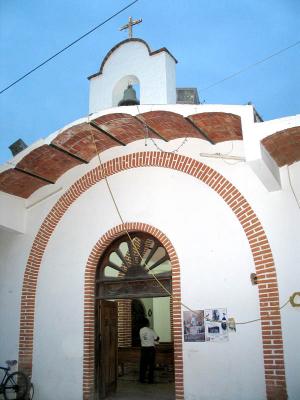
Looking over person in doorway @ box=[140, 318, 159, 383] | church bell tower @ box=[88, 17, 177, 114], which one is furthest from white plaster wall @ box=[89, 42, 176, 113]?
person in doorway @ box=[140, 318, 159, 383]

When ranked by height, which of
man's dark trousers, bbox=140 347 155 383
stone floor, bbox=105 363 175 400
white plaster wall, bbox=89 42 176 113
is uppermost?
white plaster wall, bbox=89 42 176 113

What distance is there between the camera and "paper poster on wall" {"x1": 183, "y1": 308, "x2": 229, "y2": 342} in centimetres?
686

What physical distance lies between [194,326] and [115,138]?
3.82 meters

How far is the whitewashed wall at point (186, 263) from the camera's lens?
21.5 feet

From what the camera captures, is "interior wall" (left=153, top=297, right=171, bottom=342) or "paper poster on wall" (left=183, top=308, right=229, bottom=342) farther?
"interior wall" (left=153, top=297, right=171, bottom=342)

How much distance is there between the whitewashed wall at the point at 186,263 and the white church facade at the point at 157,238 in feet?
0.07

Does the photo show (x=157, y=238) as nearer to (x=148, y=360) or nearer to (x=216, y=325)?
(x=216, y=325)

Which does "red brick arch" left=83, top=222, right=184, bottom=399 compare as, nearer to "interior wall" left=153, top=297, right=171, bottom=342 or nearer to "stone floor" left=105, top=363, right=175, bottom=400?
"stone floor" left=105, top=363, right=175, bottom=400

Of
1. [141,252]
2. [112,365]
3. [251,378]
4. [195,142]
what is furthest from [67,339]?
[195,142]

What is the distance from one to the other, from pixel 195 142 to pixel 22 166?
11.5 feet

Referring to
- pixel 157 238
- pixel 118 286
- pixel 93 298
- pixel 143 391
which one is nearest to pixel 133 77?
pixel 157 238

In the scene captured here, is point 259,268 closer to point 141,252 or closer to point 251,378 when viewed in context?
point 251,378

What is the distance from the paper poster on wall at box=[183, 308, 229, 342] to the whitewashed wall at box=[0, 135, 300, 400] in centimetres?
12

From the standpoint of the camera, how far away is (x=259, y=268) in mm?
6730
